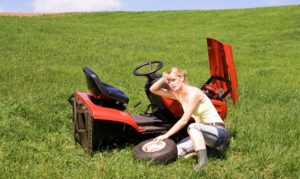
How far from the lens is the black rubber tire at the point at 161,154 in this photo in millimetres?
5512

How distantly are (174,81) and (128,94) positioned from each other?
150 inches

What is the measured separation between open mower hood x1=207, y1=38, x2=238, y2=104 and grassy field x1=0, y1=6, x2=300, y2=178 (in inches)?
27.0

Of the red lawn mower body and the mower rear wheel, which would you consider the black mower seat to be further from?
the mower rear wheel

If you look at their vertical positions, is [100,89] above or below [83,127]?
above

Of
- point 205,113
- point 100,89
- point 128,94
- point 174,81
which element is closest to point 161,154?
point 205,113

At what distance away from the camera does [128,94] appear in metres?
9.65

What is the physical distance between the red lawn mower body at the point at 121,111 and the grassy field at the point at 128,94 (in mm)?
227

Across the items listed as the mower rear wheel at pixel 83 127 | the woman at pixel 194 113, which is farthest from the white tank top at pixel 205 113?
the mower rear wheel at pixel 83 127

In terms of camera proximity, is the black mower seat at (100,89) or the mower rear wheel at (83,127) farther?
the black mower seat at (100,89)

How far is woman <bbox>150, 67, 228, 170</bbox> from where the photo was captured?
564cm

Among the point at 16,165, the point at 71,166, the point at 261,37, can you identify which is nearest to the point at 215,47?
the point at 71,166

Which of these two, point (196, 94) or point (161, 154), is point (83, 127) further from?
point (196, 94)

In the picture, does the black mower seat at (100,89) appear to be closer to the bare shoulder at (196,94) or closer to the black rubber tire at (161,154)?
the black rubber tire at (161,154)

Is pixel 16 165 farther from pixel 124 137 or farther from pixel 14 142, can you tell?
pixel 124 137
